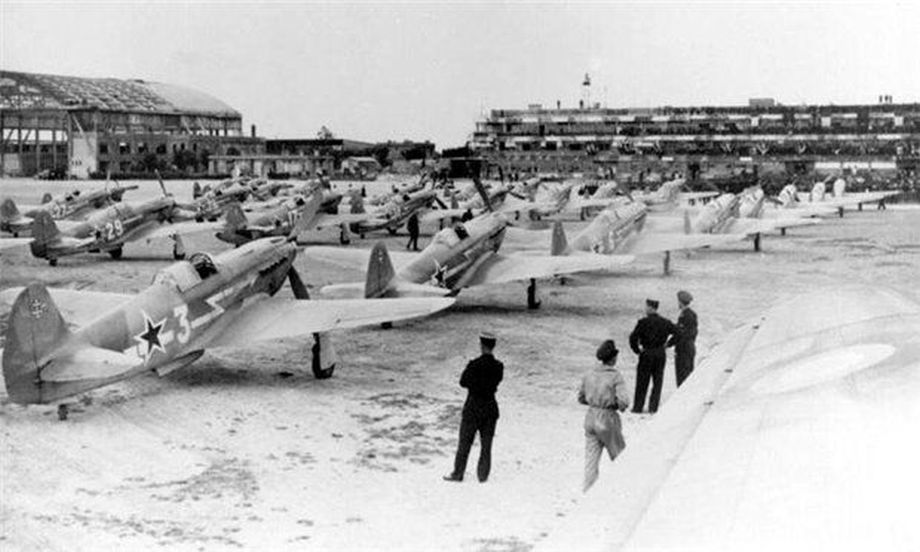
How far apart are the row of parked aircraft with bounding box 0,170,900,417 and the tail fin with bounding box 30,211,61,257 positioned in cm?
3

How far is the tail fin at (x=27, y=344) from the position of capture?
9.41 m

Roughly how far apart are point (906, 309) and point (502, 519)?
11.1 ft

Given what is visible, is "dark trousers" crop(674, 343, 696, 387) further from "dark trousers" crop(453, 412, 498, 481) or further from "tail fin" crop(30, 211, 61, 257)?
"tail fin" crop(30, 211, 61, 257)

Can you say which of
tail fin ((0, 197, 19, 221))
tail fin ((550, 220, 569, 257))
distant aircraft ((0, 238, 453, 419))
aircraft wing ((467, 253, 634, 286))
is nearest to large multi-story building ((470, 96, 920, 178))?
tail fin ((0, 197, 19, 221))

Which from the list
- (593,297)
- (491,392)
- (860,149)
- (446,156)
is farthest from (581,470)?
(860,149)

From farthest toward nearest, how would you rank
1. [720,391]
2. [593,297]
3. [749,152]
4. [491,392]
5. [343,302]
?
[749,152]
[593,297]
[343,302]
[491,392]
[720,391]

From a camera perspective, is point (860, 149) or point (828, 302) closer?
point (828, 302)

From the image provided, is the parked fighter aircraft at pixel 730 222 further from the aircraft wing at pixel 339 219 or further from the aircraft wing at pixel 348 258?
the aircraft wing at pixel 339 219

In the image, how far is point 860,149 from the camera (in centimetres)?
11819

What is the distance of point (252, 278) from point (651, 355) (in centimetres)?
550

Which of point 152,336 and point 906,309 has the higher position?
point 906,309

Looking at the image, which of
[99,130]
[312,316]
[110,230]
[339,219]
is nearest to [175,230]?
[110,230]

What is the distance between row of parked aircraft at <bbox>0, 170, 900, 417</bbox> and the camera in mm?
9766

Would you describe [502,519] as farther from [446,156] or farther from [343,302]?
[446,156]
